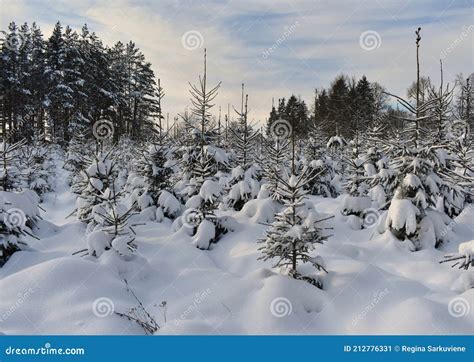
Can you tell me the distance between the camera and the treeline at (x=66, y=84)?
115 ft

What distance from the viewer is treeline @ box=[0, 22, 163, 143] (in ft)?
115

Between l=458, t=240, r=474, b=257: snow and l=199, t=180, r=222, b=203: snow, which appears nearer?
l=458, t=240, r=474, b=257: snow

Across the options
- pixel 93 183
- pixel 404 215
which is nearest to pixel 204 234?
pixel 93 183

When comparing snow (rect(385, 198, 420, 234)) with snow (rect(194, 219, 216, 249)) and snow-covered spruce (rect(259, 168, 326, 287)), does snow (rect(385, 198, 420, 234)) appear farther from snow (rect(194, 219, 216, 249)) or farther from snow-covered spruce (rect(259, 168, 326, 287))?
snow (rect(194, 219, 216, 249))

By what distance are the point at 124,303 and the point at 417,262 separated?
234 inches

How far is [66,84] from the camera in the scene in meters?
35.3

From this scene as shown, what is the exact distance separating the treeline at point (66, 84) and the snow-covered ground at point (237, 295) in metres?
A: 27.4

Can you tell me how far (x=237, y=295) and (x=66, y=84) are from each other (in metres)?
35.6

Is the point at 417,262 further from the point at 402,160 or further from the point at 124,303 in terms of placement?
the point at 124,303

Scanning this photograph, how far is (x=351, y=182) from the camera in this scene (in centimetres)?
1172

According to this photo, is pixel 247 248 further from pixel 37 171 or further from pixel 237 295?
pixel 37 171

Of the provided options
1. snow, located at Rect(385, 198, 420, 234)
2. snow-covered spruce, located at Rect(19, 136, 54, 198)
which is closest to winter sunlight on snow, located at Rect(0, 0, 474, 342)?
snow, located at Rect(385, 198, 420, 234)

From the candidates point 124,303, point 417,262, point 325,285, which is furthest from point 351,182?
point 124,303

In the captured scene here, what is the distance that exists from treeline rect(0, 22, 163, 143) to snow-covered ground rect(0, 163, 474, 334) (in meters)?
27.4
